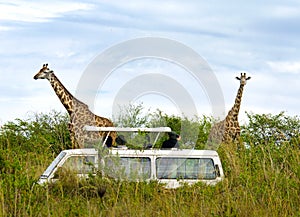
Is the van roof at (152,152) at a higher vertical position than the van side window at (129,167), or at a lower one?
higher

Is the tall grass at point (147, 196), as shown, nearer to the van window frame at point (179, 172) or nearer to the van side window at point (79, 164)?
the van side window at point (79, 164)

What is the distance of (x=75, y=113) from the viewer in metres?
17.5

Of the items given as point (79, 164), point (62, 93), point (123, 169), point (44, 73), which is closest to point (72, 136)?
point (62, 93)

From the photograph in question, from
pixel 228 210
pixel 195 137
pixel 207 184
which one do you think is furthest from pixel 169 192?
pixel 195 137

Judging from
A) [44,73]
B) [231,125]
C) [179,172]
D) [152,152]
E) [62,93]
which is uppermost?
[44,73]

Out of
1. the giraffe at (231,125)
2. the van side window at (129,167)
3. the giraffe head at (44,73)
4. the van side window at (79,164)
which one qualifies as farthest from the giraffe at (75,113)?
the van side window at (129,167)

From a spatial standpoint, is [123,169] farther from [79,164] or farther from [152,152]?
[79,164]

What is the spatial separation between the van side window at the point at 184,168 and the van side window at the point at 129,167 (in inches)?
8.7

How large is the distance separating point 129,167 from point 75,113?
7.12 metres

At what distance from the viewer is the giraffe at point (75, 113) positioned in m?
16.1

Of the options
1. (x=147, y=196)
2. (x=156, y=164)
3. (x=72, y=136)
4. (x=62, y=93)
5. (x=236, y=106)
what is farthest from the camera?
(x=236, y=106)

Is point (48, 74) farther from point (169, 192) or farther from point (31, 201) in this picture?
point (31, 201)

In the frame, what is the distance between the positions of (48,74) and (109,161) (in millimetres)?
8002

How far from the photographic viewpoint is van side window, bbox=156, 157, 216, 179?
10.8 m
